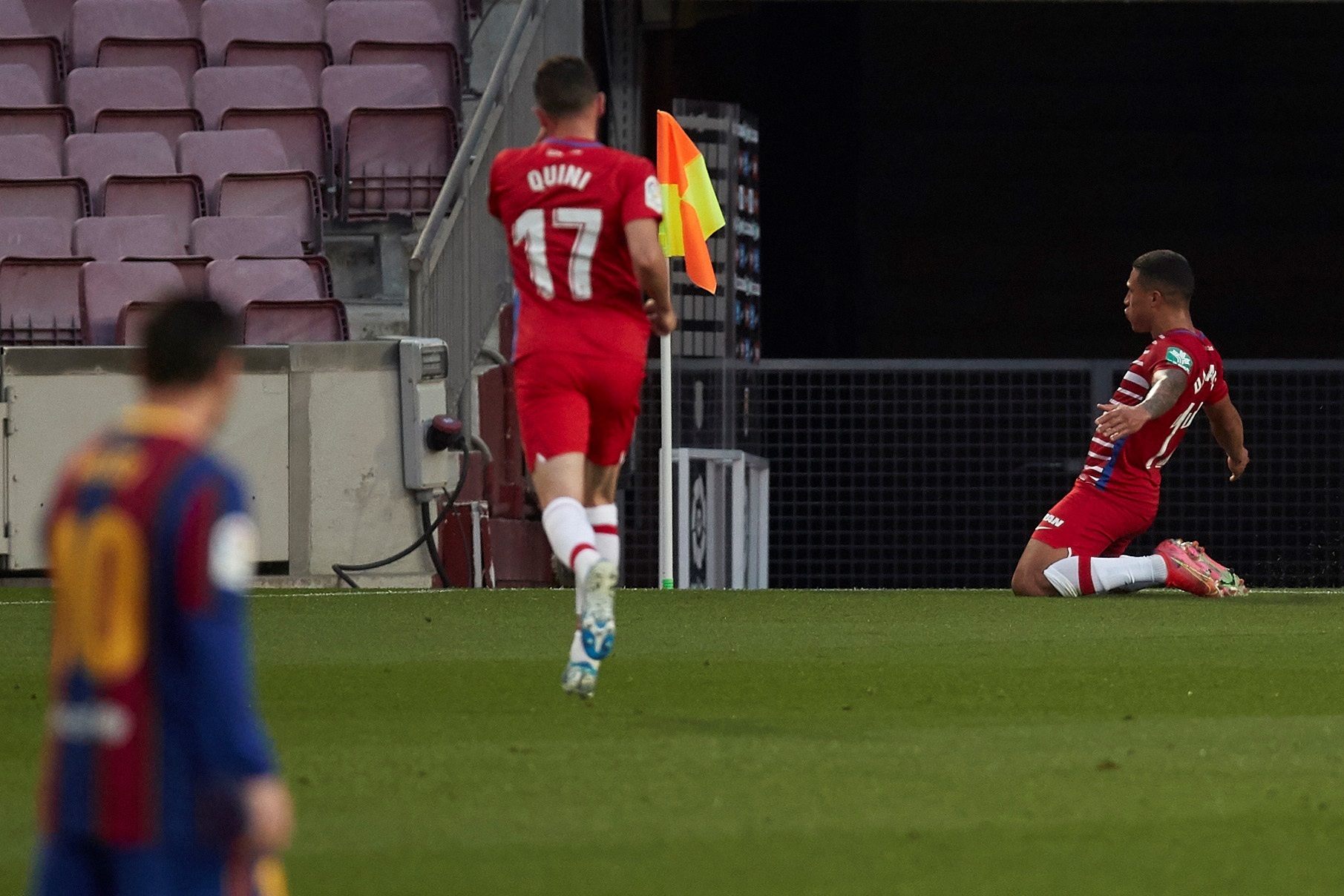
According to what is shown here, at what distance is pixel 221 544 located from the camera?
232 centimetres

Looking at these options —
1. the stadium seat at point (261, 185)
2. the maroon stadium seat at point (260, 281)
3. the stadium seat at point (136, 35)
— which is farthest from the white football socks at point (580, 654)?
the stadium seat at point (136, 35)

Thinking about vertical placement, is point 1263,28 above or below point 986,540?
above

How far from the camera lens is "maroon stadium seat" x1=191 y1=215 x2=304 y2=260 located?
44.8 feet

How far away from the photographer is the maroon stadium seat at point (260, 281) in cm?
1302

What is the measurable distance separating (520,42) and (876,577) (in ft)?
15.9

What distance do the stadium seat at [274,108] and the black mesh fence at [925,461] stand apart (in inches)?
112

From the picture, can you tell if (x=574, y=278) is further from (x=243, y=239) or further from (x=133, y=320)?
(x=243, y=239)

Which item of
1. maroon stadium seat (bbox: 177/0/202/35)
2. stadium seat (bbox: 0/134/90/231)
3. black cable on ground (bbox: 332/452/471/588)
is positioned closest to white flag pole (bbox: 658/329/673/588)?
black cable on ground (bbox: 332/452/471/588)

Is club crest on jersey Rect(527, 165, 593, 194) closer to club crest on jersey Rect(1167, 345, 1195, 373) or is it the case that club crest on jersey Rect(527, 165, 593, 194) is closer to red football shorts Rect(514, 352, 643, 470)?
red football shorts Rect(514, 352, 643, 470)

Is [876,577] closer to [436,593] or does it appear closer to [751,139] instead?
[751,139]

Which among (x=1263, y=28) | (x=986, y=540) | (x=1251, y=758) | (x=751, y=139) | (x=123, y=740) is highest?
(x=1263, y=28)

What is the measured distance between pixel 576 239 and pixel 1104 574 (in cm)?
458

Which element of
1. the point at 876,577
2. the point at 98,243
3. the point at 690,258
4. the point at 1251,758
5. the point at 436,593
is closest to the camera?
the point at 1251,758

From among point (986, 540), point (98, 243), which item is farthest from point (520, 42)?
point (986, 540)
